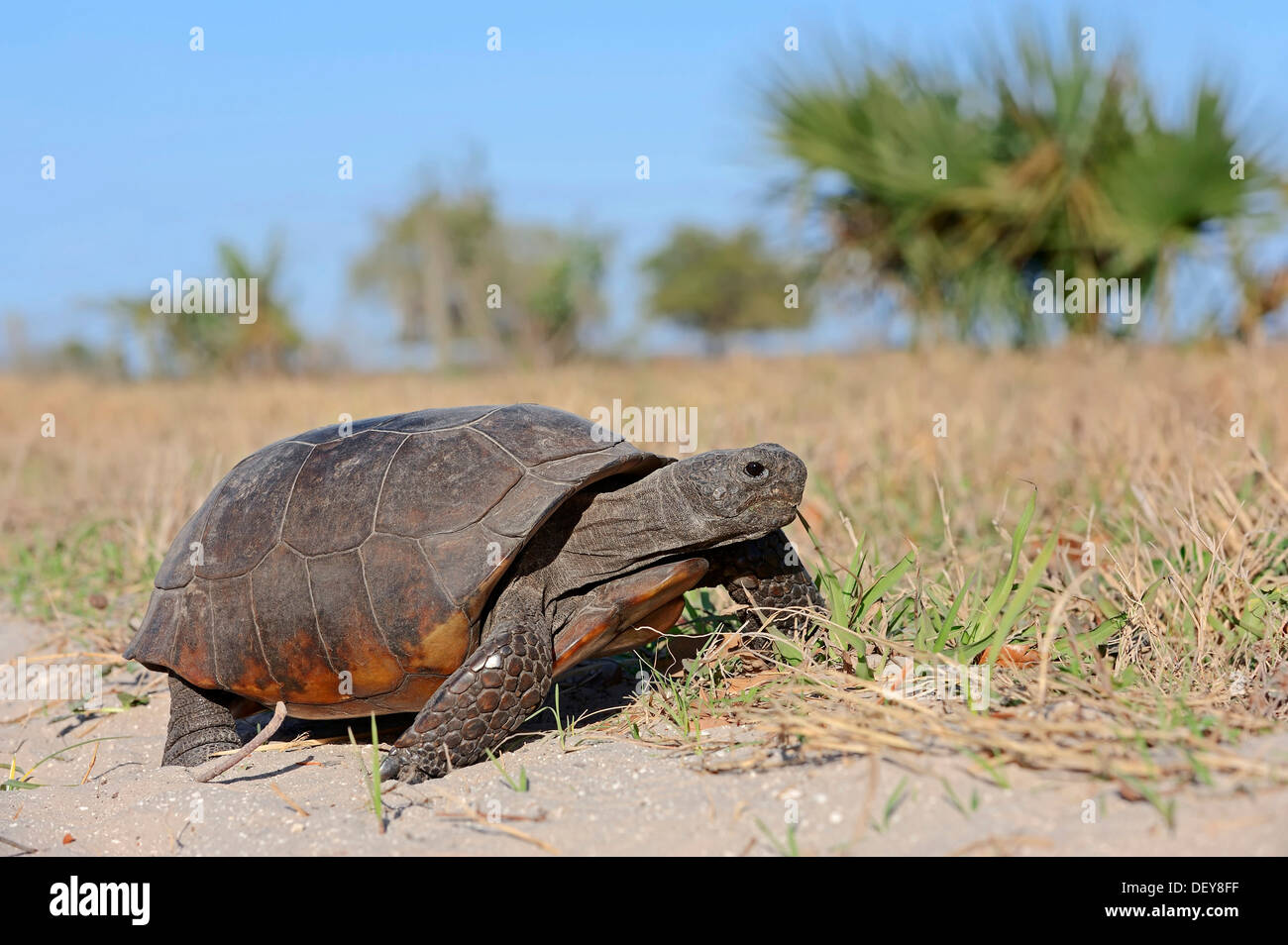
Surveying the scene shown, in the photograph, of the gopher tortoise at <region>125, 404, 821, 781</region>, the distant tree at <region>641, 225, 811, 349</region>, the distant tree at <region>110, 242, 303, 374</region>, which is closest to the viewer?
the gopher tortoise at <region>125, 404, 821, 781</region>

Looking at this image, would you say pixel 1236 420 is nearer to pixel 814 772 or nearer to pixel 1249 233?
pixel 814 772

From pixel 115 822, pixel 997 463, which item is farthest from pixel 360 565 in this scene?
pixel 997 463

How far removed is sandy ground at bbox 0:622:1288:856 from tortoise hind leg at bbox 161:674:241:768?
192 millimetres

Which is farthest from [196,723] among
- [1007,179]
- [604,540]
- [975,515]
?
[1007,179]

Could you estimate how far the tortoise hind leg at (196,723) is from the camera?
9.80 ft

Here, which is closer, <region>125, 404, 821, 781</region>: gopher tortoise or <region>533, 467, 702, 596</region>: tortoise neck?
<region>125, 404, 821, 781</region>: gopher tortoise

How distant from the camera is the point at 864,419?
5.88 meters

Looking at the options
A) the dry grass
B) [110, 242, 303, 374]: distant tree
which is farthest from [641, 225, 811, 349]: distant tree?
the dry grass

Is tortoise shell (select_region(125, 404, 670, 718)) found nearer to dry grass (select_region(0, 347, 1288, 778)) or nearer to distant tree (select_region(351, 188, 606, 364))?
dry grass (select_region(0, 347, 1288, 778))

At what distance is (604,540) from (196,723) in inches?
51.2

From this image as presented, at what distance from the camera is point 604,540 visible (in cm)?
288

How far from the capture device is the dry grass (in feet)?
6.91

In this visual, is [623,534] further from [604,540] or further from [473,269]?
[473,269]


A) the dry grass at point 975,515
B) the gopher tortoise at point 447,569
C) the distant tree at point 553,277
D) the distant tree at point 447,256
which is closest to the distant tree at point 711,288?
the distant tree at point 553,277
